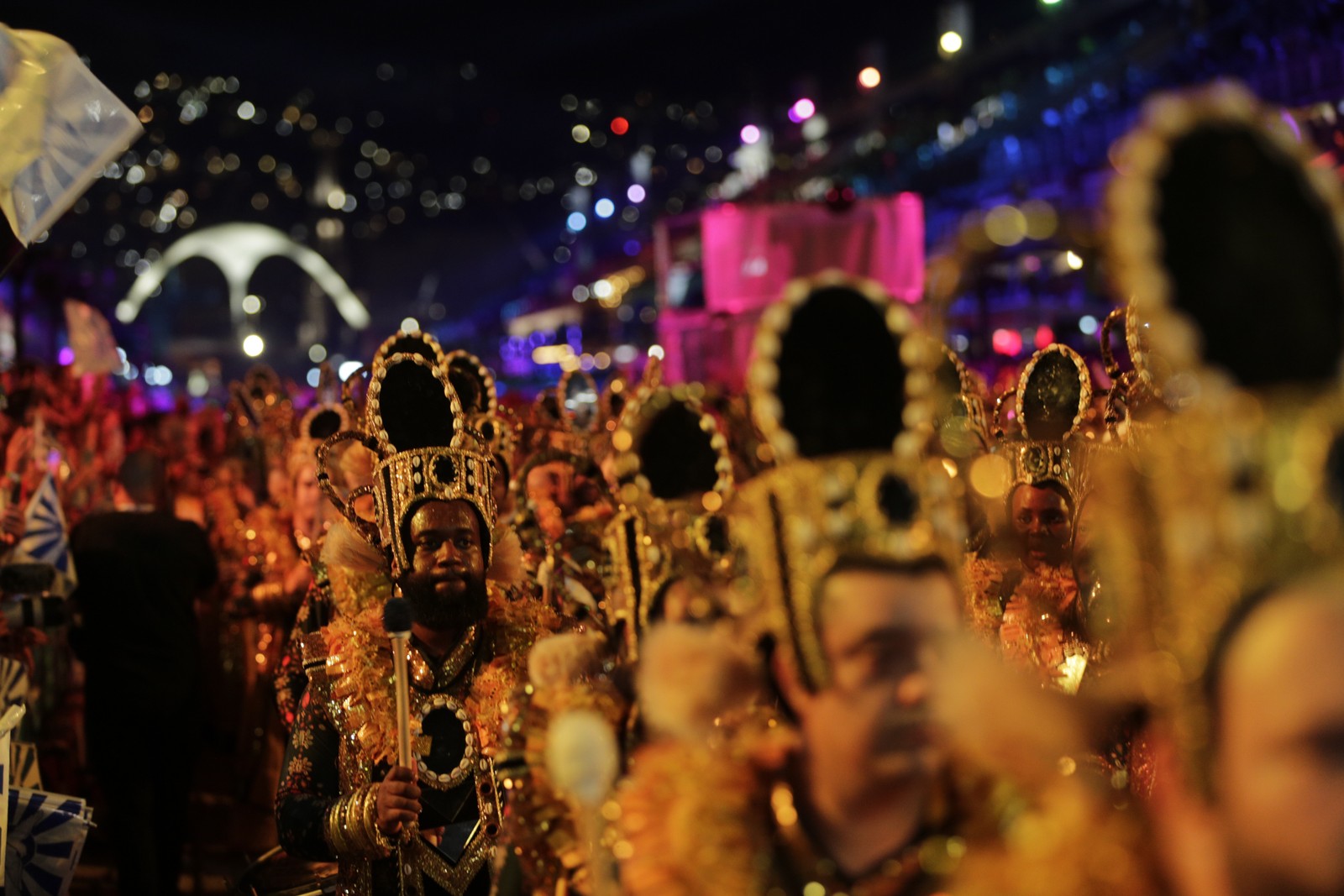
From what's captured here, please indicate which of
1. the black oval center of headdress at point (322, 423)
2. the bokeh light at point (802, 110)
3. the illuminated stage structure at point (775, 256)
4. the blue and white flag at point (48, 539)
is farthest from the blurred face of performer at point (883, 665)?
the bokeh light at point (802, 110)

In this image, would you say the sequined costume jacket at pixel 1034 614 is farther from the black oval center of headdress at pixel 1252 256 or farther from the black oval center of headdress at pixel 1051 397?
the black oval center of headdress at pixel 1252 256

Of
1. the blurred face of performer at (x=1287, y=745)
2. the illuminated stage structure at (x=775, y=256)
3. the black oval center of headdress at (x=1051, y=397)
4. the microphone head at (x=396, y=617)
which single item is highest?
the illuminated stage structure at (x=775, y=256)

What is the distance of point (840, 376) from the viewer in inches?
74.4

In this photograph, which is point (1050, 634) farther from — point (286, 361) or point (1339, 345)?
point (286, 361)

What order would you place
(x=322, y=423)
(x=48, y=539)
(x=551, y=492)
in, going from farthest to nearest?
(x=322, y=423), (x=551, y=492), (x=48, y=539)

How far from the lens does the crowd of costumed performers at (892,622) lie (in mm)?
1439

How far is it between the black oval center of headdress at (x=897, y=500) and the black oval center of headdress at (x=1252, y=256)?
0.46 m

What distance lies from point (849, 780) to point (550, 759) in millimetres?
695

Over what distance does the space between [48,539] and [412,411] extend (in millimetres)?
3389

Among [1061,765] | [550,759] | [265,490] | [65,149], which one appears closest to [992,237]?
[1061,765]

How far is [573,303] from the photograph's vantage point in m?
31.5

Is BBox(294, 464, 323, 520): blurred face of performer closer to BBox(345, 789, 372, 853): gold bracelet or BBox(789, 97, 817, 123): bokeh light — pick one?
BBox(345, 789, 372, 853): gold bracelet

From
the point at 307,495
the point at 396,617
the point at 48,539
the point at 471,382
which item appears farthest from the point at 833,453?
the point at 48,539

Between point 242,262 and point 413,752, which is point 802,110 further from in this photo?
point 242,262
